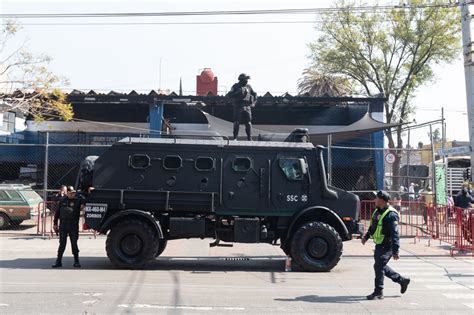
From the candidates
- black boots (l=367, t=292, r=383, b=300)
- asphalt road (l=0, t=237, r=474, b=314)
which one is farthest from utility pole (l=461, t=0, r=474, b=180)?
black boots (l=367, t=292, r=383, b=300)

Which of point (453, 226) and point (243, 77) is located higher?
point (243, 77)

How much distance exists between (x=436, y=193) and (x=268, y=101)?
9352 mm

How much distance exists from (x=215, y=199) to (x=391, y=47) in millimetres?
21929

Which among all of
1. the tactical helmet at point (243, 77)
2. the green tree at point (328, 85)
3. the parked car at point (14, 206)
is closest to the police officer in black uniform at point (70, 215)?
the tactical helmet at point (243, 77)

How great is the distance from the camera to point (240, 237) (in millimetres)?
10852

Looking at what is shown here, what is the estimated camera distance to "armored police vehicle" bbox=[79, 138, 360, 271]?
10.7 meters

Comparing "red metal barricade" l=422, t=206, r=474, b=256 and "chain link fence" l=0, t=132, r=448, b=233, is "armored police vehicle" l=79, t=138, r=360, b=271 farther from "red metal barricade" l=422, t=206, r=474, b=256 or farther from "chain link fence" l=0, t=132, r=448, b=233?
"chain link fence" l=0, t=132, r=448, b=233

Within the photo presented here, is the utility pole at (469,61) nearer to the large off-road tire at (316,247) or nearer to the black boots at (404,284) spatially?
the large off-road tire at (316,247)

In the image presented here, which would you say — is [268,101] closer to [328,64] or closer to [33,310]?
[328,64]

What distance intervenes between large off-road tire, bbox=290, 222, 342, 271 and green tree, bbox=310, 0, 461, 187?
19025mm

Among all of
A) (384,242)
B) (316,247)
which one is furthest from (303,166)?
(384,242)

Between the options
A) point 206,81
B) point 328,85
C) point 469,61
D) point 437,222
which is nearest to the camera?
point 469,61

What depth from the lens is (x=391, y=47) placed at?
29516 mm

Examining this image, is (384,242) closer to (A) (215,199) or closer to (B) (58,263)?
(A) (215,199)
